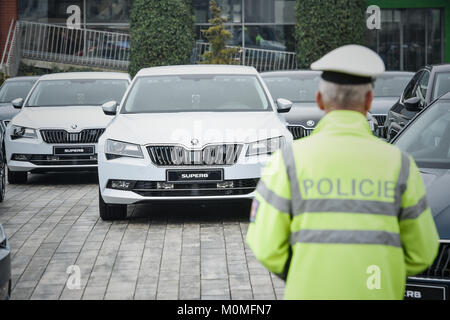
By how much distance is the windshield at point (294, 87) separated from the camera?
15.1 metres

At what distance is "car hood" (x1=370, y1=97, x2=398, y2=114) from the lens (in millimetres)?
14771

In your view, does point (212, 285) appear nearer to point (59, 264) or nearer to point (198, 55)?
point (59, 264)

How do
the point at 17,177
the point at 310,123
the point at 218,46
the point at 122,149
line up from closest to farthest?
the point at 122,149 < the point at 310,123 < the point at 17,177 < the point at 218,46

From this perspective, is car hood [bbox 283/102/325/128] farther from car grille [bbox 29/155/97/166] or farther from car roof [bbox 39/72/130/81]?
car roof [bbox 39/72/130/81]

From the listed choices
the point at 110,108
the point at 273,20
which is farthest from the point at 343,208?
the point at 273,20

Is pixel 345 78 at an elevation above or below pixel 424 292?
above

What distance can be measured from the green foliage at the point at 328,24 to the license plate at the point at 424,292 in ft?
67.7

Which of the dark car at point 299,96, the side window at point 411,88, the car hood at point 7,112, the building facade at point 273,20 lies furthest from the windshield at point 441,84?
the building facade at point 273,20

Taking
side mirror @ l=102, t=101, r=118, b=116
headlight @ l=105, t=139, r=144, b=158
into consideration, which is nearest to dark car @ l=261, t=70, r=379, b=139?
side mirror @ l=102, t=101, r=118, b=116

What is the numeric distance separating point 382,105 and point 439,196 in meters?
9.55

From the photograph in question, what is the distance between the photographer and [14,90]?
1866 cm

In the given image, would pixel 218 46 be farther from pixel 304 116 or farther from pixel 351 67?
pixel 351 67

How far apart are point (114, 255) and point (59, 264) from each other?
0.55 m
